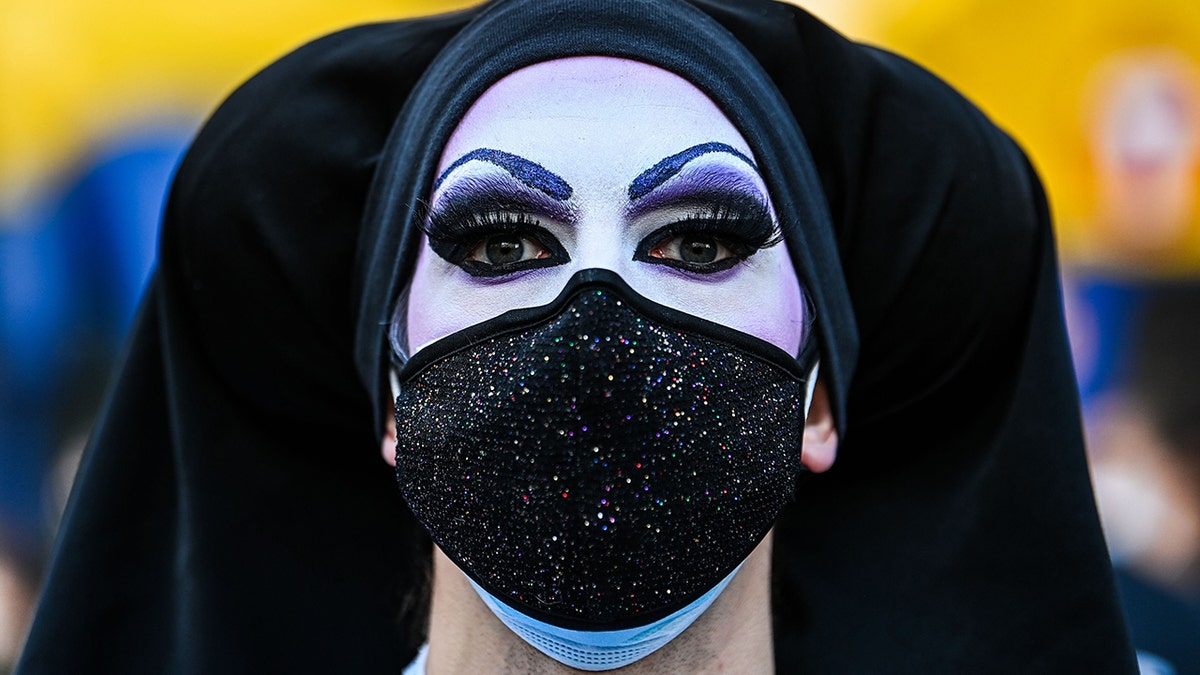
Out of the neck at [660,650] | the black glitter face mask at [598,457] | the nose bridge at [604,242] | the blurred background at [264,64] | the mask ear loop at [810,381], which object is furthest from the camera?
the blurred background at [264,64]

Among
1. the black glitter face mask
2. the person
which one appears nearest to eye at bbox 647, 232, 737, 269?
the black glitter face mask

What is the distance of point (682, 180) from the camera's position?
88.5 inches

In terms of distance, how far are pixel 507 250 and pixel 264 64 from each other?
3.25m

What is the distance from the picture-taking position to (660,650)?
2.27m

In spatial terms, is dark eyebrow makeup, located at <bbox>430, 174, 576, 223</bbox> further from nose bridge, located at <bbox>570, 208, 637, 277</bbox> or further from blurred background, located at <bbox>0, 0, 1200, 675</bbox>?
blurred background, located at <bbox>0, 0, 1200, 675</bbox>

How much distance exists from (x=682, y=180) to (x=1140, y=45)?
4.14 metres

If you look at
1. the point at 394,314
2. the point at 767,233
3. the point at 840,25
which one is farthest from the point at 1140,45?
the point at 394,314

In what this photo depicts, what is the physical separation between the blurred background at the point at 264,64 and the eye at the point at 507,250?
292 centimetres

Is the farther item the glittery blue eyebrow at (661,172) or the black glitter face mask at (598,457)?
the glittery blue eyebrow at (661,172)

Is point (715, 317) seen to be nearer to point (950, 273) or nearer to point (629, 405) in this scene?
point (629, 405)

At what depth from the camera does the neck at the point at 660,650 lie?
7.50ft

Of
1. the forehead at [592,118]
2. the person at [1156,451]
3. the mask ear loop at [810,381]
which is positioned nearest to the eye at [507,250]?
the forehead at [592,118]

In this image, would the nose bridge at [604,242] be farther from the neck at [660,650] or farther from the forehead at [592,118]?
the neck at [660,650]

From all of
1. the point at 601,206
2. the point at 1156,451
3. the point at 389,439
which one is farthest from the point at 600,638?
the point at 1156,451
